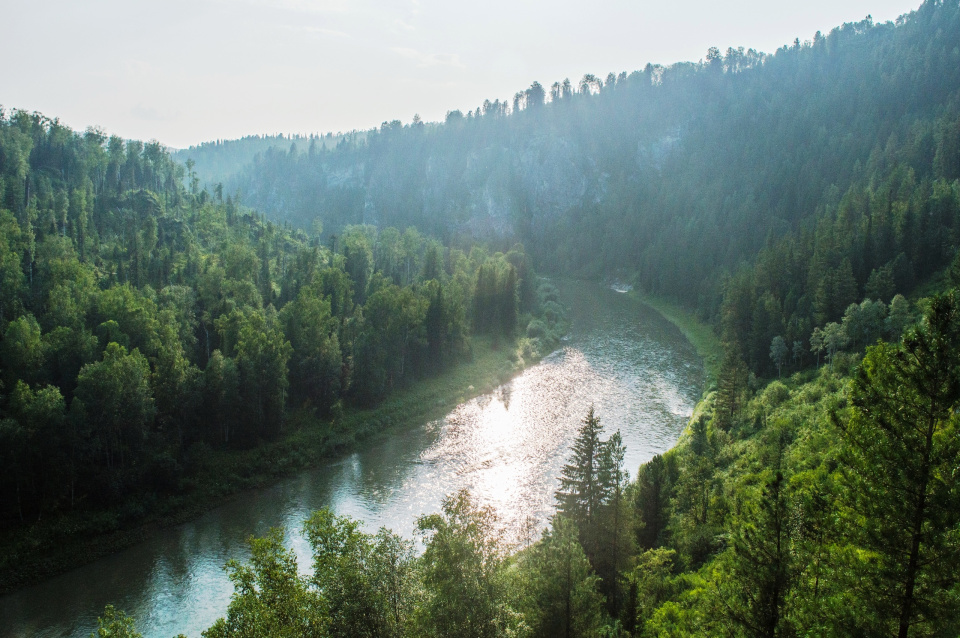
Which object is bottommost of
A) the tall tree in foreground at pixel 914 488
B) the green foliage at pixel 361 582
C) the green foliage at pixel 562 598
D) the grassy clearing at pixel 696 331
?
the grassy clearing at pixel 696 331

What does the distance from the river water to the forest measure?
3158mm

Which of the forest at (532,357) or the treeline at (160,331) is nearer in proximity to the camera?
the forest at (532,357)

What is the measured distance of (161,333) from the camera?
5616cm

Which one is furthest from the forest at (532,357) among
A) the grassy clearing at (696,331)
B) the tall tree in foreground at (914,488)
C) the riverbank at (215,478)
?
the grassy clearing at (696,331)

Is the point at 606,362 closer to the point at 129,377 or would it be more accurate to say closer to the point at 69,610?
the point at 129,377

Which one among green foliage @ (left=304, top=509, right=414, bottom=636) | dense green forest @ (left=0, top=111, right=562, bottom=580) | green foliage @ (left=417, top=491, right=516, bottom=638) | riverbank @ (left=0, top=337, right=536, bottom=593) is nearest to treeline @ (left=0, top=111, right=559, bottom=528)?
dense green forest @ (left=0, top=111, right=562, bottom=580)

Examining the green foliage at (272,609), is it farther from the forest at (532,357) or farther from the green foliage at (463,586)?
the green foliage at (463,586)

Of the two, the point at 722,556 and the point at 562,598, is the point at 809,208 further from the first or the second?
the point at 562,598

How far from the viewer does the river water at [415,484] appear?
3409 centimetres

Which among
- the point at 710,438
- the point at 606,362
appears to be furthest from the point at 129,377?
the point at 606,362

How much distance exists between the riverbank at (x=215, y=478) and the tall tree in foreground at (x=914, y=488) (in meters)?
44.4

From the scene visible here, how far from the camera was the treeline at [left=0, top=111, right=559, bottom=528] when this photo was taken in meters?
42.6

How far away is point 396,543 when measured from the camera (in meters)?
22.6

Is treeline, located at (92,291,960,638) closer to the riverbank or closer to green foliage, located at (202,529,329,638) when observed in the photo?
green foliage, located at (202,529,329,638)
